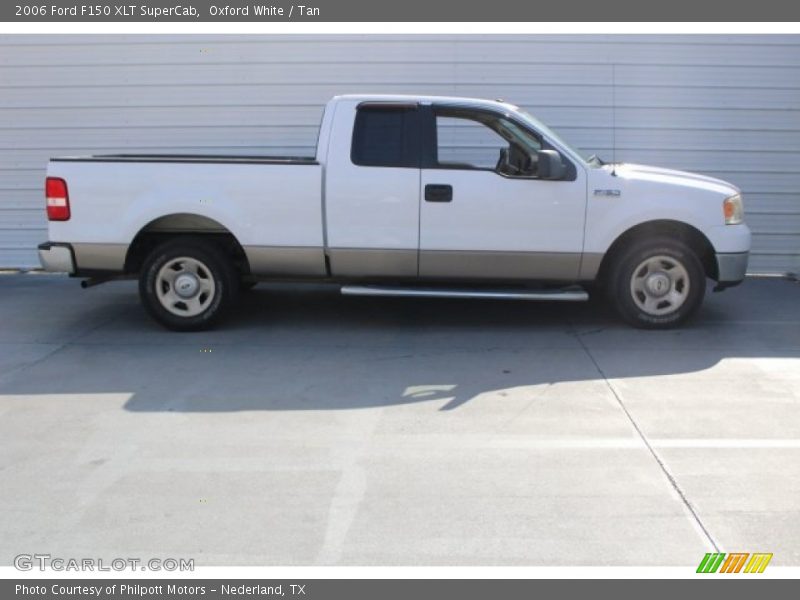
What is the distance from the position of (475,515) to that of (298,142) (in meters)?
6.91

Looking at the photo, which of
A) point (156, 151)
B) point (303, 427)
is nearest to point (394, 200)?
point (303, 427)

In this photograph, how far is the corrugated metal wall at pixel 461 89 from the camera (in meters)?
10.2

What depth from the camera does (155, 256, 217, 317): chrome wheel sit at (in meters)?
7.65

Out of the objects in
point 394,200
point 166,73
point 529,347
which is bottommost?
point 529,347

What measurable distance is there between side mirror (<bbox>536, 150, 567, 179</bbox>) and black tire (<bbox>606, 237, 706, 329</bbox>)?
957 millimetres

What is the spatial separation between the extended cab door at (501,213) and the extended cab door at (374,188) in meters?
0.13

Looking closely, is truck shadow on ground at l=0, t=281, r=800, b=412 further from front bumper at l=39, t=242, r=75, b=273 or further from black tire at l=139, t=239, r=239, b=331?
front bumper at l=39, t=242, r=75, b=273

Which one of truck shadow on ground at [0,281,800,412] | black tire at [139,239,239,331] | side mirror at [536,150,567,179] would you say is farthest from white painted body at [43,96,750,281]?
truck shadow on ground at [0,281,800,412]

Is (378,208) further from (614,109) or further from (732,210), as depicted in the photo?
(614,109)

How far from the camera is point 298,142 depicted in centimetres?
1037

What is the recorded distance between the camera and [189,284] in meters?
7.66

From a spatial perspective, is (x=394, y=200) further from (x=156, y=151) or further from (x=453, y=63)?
(x=156, y=151)

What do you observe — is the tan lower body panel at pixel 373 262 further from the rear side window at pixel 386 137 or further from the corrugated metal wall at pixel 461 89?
the corrugated metal wall at pixel 461 89

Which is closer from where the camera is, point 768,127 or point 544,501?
point 544,501
